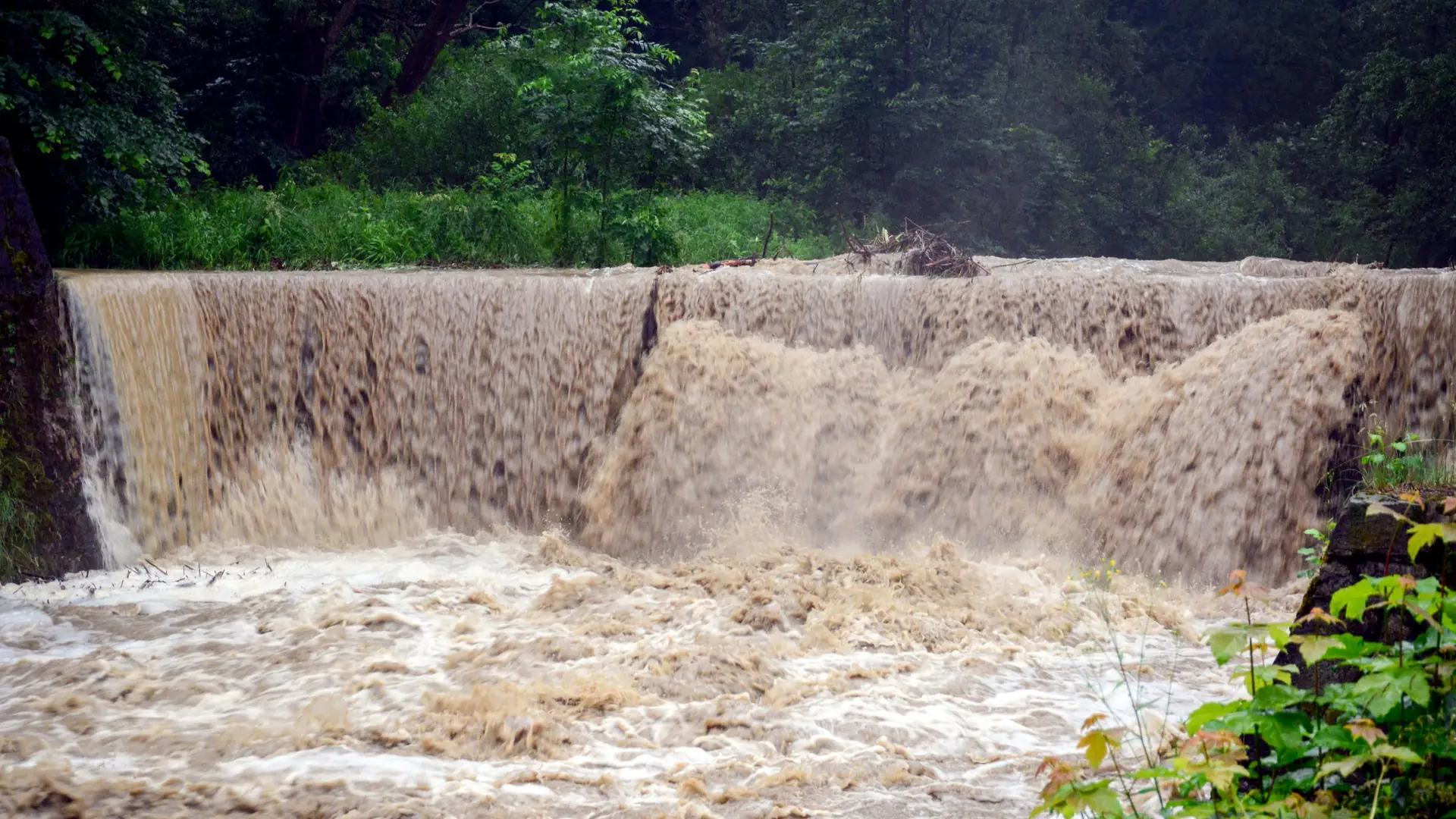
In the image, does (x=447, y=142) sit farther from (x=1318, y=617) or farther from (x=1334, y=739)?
(x=1334, y=739)

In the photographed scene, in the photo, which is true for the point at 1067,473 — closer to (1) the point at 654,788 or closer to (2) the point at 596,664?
(2) the point at 596,664

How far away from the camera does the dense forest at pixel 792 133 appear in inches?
518

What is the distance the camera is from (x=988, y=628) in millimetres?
6113

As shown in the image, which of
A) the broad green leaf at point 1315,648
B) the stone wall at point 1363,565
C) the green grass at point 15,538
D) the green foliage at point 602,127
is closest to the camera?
the broad green leaf at point 1315,648

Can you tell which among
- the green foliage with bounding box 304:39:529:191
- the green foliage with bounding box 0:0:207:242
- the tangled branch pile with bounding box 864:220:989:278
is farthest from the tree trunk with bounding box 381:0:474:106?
the tangled branch pile with bounding box 864:220:989:278

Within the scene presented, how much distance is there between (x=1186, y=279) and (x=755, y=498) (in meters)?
3.22

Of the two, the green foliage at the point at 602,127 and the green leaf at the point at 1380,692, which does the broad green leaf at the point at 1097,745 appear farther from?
the green foliage at the point at 602,127

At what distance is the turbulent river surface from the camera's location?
4.37m

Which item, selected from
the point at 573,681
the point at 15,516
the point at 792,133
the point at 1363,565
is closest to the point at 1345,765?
the point at 1363,565

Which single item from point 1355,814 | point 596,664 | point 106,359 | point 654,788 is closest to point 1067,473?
point 596,664

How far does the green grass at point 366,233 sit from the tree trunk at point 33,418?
2833mm

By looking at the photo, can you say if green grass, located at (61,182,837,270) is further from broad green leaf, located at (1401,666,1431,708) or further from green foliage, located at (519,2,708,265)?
broad green leaf, located at (1401,666,1431,708)

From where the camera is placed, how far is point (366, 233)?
37.7 feet

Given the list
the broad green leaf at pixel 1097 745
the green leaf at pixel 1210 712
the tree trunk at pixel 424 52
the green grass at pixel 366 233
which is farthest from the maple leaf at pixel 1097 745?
the tree trunk at pixel 424 52
